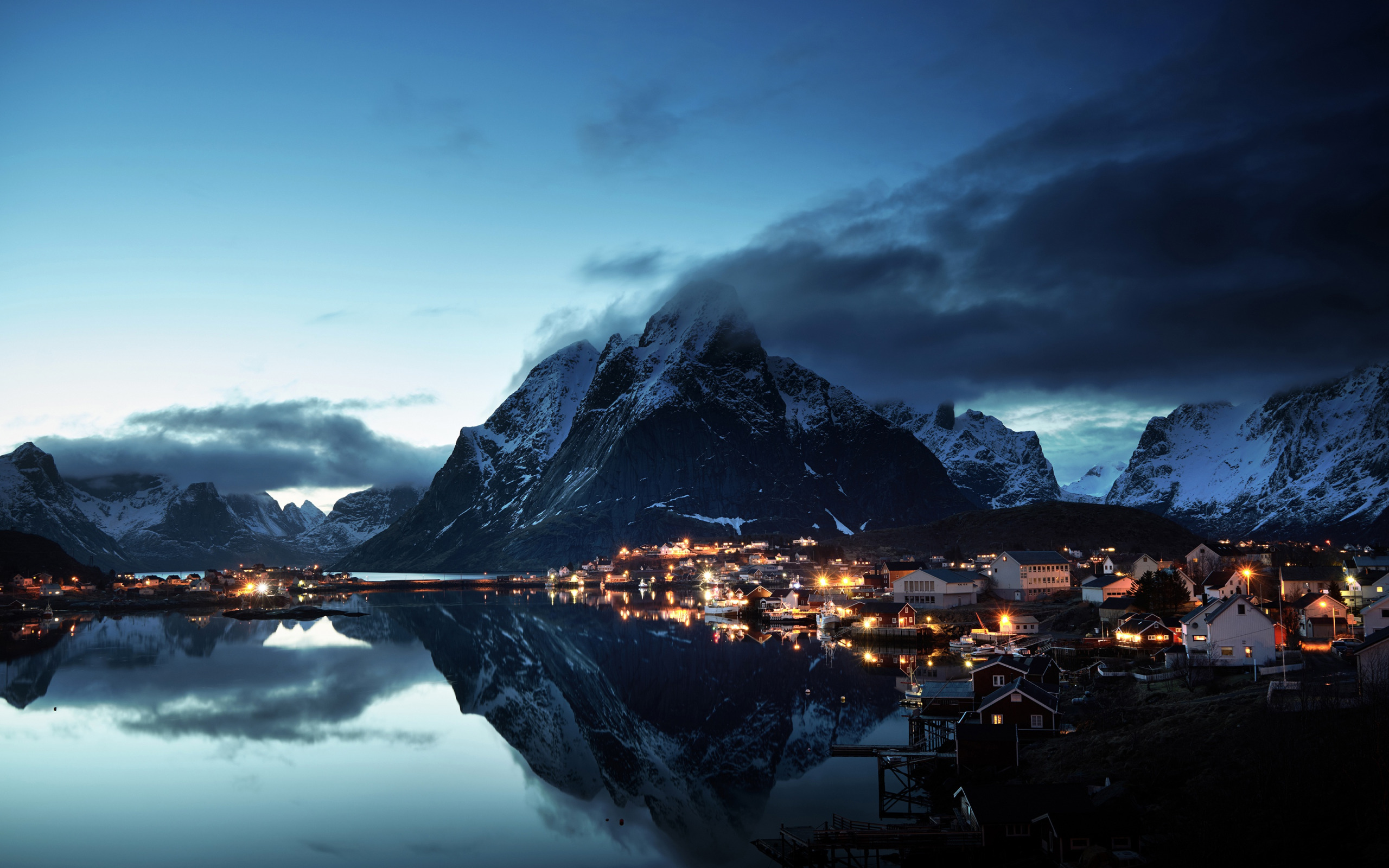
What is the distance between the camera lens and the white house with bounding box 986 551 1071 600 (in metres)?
101

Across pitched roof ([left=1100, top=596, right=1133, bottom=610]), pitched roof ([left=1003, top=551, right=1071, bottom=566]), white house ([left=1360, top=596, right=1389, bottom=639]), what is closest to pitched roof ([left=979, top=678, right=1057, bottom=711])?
white house ([left=1360, top=596, right=1389, bottom=639])

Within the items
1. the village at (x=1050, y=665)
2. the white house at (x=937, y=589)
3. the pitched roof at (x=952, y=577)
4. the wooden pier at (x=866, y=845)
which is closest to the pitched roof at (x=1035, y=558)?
the village at (x=1050, y=665)

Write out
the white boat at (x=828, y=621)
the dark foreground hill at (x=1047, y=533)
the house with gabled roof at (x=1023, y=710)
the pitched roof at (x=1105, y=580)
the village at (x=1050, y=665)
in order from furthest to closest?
the dark foreground hill at (x=1047, y=533) < the white boat at (x=828, y=621) < the pitched roof at (x=1105, y=580) < the house with gabled roof at (x=1023, y=710) < the village at (x=1050, y=665)

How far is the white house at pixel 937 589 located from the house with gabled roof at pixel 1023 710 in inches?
2241

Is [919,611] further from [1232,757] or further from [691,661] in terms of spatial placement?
[1232,757]

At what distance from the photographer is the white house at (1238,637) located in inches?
1844

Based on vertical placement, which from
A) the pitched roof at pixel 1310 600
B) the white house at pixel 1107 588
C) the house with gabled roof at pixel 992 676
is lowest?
the house with gabled roof at pixel 992 676

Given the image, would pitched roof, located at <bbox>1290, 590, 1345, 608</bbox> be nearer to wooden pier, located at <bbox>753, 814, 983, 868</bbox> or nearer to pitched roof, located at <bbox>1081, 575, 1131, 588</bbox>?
pitched roof, located at <bbox>1081, 575, 1131, 588</bbox>

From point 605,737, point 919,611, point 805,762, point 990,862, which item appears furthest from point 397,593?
point 990,862

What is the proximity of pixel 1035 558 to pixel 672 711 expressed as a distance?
195 feet

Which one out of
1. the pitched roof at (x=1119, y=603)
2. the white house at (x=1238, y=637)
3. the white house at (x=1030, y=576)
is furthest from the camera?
A: the white house at (x=1030, y=576)

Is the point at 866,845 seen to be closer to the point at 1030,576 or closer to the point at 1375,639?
the point at 1375,639

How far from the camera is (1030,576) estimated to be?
10125cm

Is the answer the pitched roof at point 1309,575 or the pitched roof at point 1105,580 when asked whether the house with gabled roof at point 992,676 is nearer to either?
the pitched roof at point 1309,575
